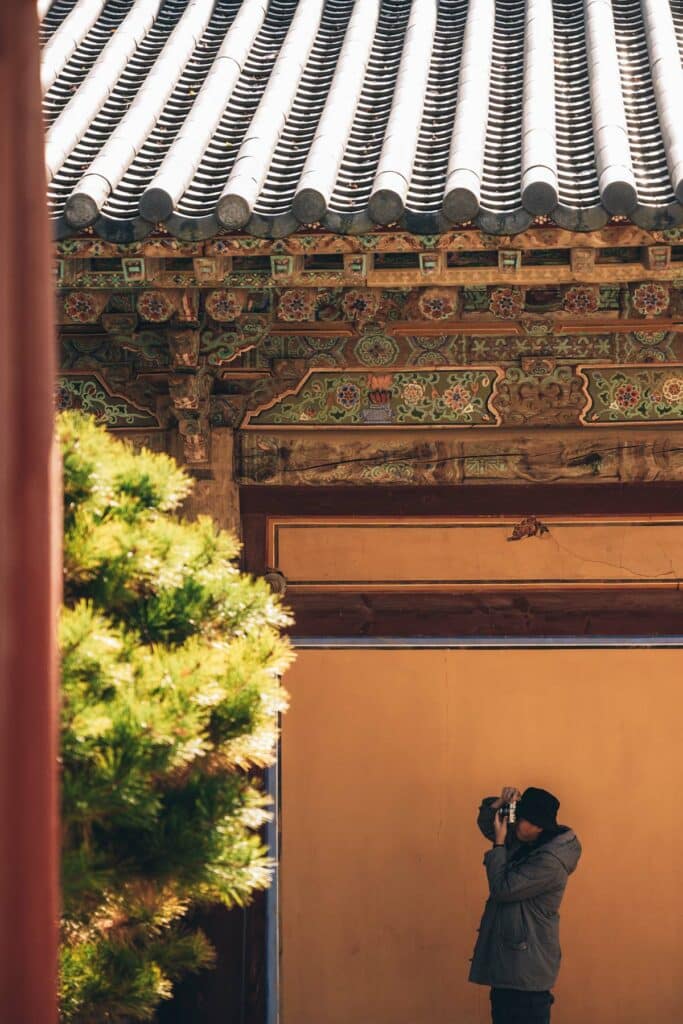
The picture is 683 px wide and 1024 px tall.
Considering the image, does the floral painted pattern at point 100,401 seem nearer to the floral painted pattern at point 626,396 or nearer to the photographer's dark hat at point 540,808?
the floral painted pattern at point 626,396

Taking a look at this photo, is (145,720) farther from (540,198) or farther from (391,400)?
(391,400)

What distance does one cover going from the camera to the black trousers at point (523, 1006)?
583 centimetres

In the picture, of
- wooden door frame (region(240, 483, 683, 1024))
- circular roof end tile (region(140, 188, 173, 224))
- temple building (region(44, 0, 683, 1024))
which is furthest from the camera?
wooden door frame (region(240, 483, 683, 1024))

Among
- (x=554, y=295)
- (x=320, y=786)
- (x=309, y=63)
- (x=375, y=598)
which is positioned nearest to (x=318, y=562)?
(x=375, y=598)

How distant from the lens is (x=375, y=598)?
614 cm

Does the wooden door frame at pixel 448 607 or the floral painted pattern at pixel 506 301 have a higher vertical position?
the floral painted pattern at pixel 506 301

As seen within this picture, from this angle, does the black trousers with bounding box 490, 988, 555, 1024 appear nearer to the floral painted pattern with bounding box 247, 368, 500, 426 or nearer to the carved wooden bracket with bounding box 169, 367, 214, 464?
the floral painted pattern with bounding box 247, 368, 500, 426

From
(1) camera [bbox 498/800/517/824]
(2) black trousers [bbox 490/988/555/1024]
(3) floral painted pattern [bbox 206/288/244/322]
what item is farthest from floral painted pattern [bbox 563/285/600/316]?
(2) black trousers [bbox 490/988/555/1024]

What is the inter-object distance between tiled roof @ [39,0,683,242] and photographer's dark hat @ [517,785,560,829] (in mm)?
2366

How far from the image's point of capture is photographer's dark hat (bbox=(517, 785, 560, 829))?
5793 mm

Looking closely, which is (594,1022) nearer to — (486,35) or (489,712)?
(489,712)

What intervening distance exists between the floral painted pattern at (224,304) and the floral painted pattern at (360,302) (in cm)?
39

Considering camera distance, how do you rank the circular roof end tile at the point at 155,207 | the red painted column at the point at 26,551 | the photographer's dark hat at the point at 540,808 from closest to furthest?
1. the red painted column at the point at 26,551
2. the circular roof end tile at the point at 155,207
3. the photographer's dark hat at the point at 540,808

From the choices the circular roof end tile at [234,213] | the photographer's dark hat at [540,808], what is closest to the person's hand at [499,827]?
the photographer's dark hat at [540,808]
